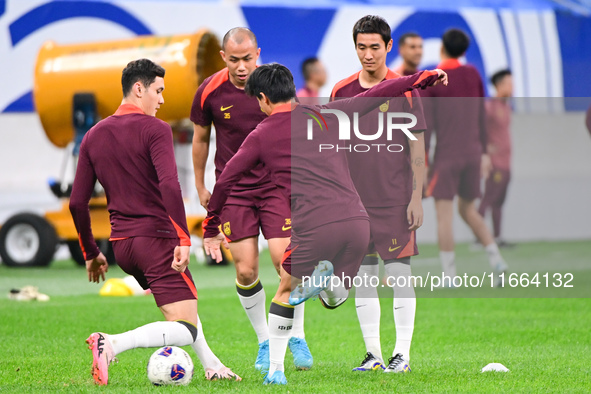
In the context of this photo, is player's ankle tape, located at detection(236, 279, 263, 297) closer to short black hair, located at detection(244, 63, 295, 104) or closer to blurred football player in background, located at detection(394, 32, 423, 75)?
short black hair, located at detection(244, 63, 295, 104)

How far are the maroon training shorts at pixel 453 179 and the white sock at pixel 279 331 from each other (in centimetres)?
499

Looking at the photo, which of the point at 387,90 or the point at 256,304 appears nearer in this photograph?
the point at 387,90

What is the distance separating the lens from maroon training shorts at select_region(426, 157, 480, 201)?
372 inches

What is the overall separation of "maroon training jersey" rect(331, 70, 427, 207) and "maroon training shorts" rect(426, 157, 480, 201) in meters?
4.22

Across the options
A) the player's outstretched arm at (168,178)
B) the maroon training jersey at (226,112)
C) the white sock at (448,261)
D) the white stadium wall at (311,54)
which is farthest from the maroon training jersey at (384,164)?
the white stadium wall at (311,54)

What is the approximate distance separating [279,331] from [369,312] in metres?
0.81

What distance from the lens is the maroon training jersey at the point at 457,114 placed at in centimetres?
960

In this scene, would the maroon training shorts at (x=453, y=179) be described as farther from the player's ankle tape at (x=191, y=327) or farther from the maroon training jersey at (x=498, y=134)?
the player's ankle tape at (x=191, y=327)

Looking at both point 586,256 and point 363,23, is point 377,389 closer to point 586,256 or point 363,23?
point 363,23

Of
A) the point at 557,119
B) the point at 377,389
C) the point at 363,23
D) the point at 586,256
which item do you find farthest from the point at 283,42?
the point at 377,389

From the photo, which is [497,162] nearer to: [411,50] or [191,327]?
[411,50]

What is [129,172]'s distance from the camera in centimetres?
465

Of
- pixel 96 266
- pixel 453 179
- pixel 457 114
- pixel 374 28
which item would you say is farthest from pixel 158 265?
pixel 457 114

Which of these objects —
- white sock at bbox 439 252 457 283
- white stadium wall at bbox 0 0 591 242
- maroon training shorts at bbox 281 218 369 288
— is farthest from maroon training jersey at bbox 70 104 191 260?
white stadium wall at bbox 0 0 591 242
